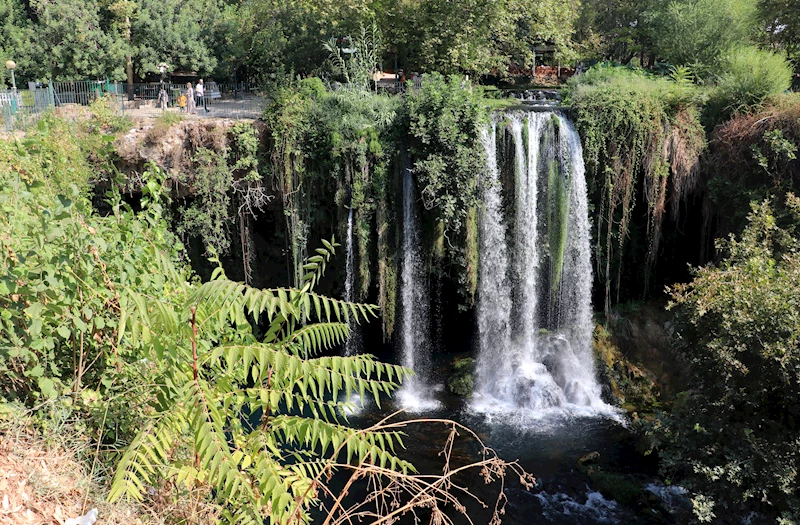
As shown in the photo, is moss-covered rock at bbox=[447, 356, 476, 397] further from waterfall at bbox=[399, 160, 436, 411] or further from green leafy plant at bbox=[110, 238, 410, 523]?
green leafy plant at bbox=[110, 238, 410, 523]

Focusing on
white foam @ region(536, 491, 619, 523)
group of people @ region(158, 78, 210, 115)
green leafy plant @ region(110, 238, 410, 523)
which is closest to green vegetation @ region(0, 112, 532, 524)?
green leafy plant @ region(110, 238, 410, 523)

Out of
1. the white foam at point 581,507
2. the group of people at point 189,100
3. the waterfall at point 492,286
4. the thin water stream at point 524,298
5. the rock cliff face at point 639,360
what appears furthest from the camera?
the group of people at point 189,100

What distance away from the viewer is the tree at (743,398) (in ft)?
24.7

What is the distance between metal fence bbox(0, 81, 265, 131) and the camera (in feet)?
51.2

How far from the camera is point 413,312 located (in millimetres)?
15023

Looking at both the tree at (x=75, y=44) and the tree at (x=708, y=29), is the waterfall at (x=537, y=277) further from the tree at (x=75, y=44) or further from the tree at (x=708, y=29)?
the tree at (x=75, y=44)

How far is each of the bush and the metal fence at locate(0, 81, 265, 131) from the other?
10.5 metres

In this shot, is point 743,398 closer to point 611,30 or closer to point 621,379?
point 621,379

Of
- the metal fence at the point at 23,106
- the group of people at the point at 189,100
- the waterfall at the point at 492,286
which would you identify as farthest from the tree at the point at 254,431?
the group of people at the point at 189,100

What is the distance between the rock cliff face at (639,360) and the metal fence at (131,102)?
964 centimetres

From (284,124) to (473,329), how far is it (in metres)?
6.31

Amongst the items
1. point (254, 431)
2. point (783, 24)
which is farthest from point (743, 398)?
point (783, 24)

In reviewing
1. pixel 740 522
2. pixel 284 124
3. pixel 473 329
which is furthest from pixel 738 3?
pixel 740 522

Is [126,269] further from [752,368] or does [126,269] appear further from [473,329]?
[473,329]
